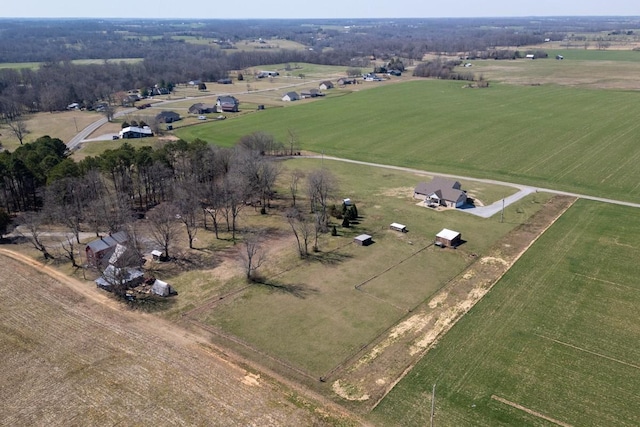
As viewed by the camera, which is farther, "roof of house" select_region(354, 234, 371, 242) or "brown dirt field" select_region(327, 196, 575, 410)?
"roof of house" select_region(354, 234, 371, 242)

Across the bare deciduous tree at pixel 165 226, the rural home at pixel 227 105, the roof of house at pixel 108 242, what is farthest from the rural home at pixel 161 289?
the rural home at pixel 227 105

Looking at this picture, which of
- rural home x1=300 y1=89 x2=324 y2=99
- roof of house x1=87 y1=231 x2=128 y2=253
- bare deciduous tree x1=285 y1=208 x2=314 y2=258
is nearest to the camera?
roof of house x1=87 y1=231 x2=128 y2=253

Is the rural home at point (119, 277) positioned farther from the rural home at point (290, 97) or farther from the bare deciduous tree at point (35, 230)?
the rural home at point (290, 97)

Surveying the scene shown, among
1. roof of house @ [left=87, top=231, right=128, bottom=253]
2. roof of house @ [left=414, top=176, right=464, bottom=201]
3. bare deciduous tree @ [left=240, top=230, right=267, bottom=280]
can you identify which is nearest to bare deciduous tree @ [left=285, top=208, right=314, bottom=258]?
bare deciduous tree @ [left=240, top=230, right=267, bottom=280]

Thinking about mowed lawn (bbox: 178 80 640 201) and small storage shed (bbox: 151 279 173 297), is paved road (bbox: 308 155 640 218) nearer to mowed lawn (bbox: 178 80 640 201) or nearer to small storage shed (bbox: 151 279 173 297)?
mowed lawn (bbox: 178 80 640 201)

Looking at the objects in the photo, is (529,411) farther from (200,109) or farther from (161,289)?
(200,109)

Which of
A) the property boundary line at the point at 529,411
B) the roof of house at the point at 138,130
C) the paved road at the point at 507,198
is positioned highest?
the roof of house at the point at 138,130

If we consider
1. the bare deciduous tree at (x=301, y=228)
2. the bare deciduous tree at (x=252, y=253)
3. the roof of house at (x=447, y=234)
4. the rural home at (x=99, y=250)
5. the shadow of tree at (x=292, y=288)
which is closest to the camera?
the shadow of tree at (x=292, y=288)
